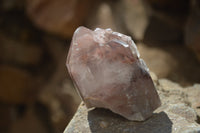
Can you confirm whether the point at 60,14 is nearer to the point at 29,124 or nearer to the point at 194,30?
the point at 29,124

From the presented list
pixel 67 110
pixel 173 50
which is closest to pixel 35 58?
pixel 67 110

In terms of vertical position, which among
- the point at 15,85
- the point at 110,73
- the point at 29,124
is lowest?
the point at 29,124

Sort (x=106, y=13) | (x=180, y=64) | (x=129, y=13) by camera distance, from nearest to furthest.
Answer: (x=180, y=64), (x=129, y=13), (x=106, y=13)

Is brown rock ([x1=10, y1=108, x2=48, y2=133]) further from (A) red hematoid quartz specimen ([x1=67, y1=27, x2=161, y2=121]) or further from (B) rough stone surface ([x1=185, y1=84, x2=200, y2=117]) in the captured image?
(A) red hematoid quartz specimen ([x1=67, y1=27, x2=161, y2=121])

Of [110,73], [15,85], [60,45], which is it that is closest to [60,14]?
[60,45]

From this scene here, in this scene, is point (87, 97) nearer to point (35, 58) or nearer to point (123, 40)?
point (123, 40)

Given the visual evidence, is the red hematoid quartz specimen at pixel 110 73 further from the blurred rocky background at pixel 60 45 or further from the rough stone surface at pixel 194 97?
the blurred rocky background at pixel 60 45

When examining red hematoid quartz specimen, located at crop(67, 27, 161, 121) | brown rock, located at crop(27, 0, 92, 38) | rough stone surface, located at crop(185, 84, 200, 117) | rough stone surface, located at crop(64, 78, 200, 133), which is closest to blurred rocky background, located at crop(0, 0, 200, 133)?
brown rock, located at crop(27, 0, 92, 38)

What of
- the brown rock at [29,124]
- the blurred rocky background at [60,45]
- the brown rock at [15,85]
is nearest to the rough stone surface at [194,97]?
the blurred rocky background at [60,45]
